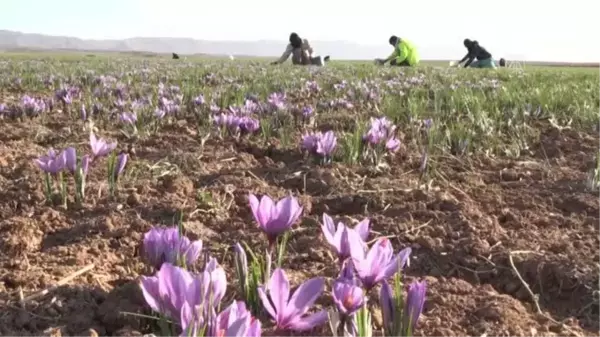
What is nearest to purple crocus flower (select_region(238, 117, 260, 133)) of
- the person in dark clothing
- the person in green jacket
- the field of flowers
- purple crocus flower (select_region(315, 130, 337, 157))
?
the field of flowers

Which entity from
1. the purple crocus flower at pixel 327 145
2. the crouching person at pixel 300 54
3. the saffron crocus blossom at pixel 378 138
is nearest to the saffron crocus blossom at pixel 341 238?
the purple crocus flower at pixel 327 145

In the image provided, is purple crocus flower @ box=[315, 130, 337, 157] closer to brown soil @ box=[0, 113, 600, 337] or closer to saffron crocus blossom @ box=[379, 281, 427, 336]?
brown soil @ box=[0, 113, 600, 337]

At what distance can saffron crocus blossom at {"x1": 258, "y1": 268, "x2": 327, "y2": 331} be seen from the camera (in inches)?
48.7

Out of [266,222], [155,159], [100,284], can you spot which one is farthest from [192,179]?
[266,222]

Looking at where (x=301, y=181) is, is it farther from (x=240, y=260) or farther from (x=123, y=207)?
(x=240, y=260)

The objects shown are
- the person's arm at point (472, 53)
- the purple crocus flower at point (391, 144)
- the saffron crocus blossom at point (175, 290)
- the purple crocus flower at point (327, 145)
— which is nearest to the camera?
the saffron crocus blossom at point (175, 290)

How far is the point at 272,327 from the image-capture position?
1.46 meters

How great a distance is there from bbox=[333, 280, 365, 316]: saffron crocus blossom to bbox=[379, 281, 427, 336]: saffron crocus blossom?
6 cm

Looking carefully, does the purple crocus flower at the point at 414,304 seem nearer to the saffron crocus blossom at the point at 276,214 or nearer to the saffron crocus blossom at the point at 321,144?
the saffron crocus blossom at the point at 276,214

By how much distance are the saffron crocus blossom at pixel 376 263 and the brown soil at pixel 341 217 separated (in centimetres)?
24

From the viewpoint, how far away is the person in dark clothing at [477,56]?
21281 mm

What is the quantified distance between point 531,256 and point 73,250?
1464 millimetres

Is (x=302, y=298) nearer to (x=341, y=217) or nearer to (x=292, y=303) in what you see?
(x=292, y=303)

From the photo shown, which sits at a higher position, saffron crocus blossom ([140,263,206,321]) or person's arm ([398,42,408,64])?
person's arm ([398,42,408,64])
